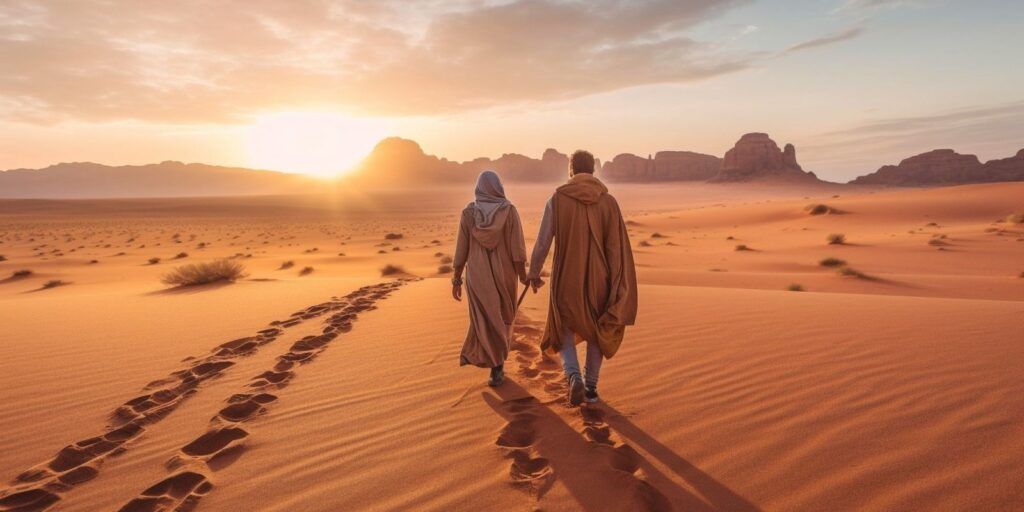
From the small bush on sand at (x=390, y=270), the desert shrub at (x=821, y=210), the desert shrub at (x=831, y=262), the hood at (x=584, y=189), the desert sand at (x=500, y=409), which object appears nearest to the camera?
the desert sand at (x=500, y=409)

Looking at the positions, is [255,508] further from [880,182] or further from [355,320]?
[880,182]

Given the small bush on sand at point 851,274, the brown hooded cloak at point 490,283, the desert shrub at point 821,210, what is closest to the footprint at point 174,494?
the brown hooded cloak at point 490,283

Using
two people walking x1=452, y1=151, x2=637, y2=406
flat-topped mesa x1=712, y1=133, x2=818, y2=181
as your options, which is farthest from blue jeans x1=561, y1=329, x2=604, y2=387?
flat-topped mesa x1=712, y1=133, x2=818, y2=181

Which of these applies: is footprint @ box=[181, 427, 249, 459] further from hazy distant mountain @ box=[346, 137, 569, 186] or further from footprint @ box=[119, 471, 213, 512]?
hazy distant mountain @ box=[346, 137, 569, 186]

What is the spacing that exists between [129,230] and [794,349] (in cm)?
4467

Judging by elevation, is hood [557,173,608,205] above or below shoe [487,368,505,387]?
above

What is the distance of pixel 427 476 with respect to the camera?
3119mm

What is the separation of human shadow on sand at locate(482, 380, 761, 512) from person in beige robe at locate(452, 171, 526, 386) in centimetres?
63

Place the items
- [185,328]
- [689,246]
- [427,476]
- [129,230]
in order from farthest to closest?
[129,230] < [689,246] < [185,328] < [427,476]

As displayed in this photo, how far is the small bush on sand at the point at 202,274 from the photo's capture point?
10664 mm

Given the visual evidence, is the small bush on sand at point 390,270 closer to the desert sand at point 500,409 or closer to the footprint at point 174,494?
the desert sand at point 500,409

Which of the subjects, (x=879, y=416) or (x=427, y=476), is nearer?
(x=427, y=476)

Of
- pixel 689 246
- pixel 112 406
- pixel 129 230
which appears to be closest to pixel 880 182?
pixel 689 246

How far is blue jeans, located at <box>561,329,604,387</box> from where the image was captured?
4078 millimetres
